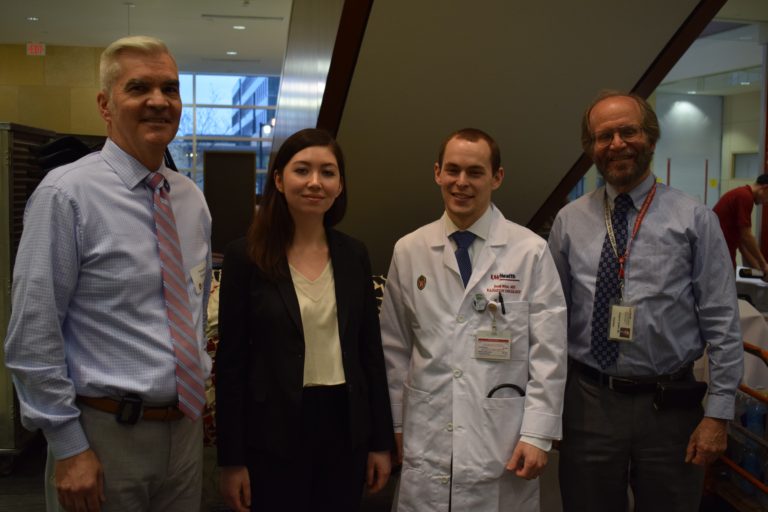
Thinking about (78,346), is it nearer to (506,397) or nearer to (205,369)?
(205,369)

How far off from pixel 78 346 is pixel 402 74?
218cm

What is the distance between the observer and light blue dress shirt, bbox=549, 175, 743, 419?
2.12 metres

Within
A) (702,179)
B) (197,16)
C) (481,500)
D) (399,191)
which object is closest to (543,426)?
(481,500)

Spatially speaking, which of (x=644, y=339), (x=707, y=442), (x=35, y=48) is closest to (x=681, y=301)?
(x=644, y=339)

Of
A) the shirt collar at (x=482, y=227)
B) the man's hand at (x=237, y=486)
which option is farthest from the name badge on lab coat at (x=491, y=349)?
the man's hand at (x=237, y=486)

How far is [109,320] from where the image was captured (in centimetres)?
165

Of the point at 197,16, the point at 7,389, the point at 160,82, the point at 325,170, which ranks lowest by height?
the point at 7,389

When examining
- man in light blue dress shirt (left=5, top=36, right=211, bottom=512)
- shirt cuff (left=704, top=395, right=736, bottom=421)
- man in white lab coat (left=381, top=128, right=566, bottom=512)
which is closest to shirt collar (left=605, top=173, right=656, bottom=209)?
man in white lab coat (left=381, top=128, right=566, bottom=512)

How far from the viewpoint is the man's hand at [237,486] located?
1.86 m

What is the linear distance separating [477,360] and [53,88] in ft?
39.1

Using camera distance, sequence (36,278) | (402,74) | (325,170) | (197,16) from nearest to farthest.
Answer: (36,278), (325,170), (402,74), (197,16)

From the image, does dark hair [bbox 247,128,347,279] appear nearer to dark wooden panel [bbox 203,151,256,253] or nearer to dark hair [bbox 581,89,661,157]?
dark hair [bbox 581,89,661,157]

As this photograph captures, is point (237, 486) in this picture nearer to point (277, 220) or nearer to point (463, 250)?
point (277, 220)

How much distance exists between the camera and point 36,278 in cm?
154
